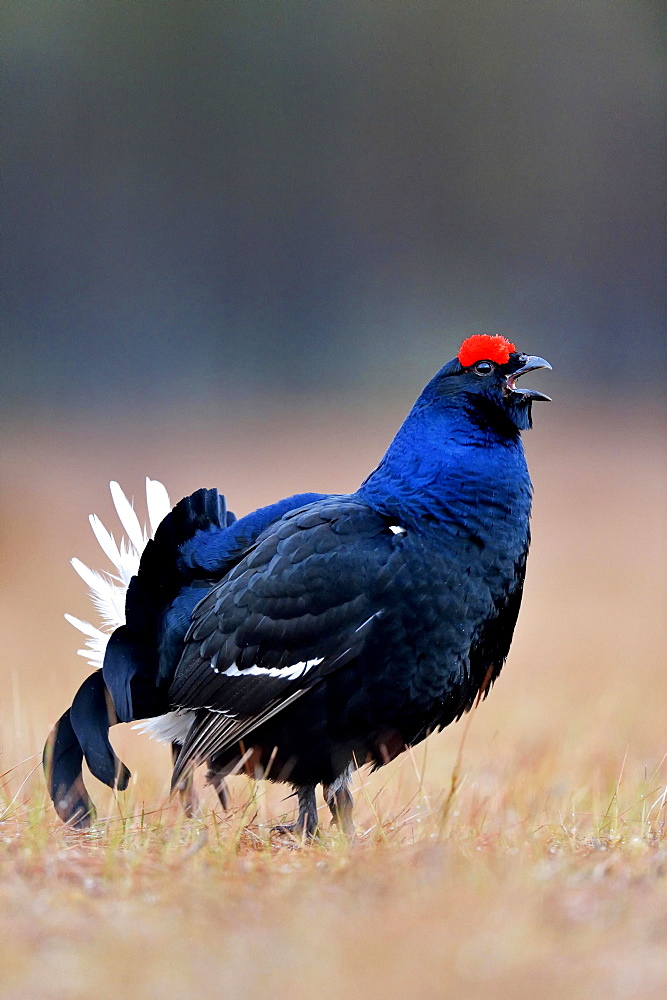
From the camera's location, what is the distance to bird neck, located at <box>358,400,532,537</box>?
2.53 m

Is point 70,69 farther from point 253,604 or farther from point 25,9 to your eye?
point 253,604

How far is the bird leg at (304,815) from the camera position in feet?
8.20

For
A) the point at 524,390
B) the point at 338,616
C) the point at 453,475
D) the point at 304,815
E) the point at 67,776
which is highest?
the point at 524,390

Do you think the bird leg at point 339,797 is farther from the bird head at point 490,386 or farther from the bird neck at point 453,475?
the bird head at point 490,386

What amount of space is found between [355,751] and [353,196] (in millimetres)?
10716

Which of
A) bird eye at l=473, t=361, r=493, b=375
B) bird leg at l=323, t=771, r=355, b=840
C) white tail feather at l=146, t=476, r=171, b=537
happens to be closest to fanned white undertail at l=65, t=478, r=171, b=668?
white tail feather at l=146, t=476, r=171, b=537

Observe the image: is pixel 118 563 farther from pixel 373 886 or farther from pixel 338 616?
pixel 373 886

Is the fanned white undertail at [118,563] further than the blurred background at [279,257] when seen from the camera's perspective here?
No

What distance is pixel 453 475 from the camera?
2590mm

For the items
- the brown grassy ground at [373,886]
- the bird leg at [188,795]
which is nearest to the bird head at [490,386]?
the brown grassy ground at [373,886]

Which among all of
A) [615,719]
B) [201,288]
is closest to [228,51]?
[201,288]

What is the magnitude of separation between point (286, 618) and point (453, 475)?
525 mm

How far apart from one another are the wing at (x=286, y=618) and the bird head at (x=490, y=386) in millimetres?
409

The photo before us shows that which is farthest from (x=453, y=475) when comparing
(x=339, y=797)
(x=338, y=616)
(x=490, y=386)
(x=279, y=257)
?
(x=279, y=257)
